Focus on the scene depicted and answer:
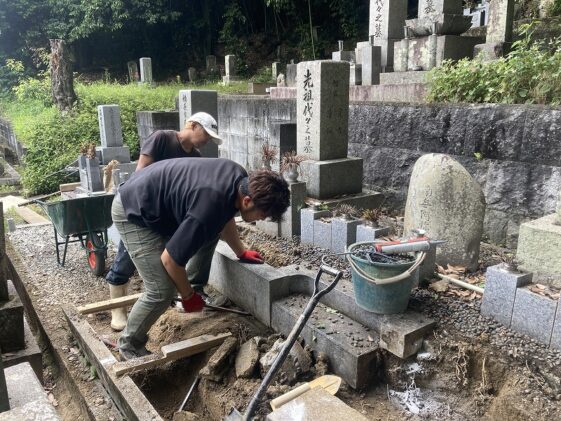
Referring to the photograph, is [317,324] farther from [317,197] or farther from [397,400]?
[317,197]

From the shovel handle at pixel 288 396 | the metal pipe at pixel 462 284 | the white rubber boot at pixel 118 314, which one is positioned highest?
the metal pipe at pixel 462 284

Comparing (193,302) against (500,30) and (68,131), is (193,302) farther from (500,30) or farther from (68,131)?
(68,131)

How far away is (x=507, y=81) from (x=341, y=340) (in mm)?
3947

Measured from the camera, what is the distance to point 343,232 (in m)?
4.37

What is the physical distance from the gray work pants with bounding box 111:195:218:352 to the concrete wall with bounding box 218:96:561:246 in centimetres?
379

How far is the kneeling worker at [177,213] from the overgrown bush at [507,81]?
12.2 ft

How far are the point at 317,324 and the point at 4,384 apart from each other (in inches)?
80.8

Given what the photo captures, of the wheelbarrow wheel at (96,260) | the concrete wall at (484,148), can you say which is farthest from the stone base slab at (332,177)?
the wheelbarrow wheel at (96,260)

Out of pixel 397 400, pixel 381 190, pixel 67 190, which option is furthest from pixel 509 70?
pixel 67 190

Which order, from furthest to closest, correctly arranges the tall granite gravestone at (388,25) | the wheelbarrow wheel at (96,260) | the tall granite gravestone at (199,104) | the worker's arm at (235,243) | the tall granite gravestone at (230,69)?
the tall granite gravestone at (230,69) < the tall granite gravestone at (388,25) < the tall granite gravestone at (199,104) < the wheelbarrow wheel at (96,260) < the worker's arm at (235,243)

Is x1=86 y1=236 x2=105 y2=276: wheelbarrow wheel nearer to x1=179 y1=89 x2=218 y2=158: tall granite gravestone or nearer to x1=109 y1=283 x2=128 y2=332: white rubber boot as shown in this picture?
x1=109 y1=283 x2=128 y2=332: white rubber boot

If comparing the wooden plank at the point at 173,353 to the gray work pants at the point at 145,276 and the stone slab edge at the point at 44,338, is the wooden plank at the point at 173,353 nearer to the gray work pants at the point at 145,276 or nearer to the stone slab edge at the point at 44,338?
the gray work pants at the point at 145,276

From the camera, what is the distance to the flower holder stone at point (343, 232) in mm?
4332

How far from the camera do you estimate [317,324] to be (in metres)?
3.37
